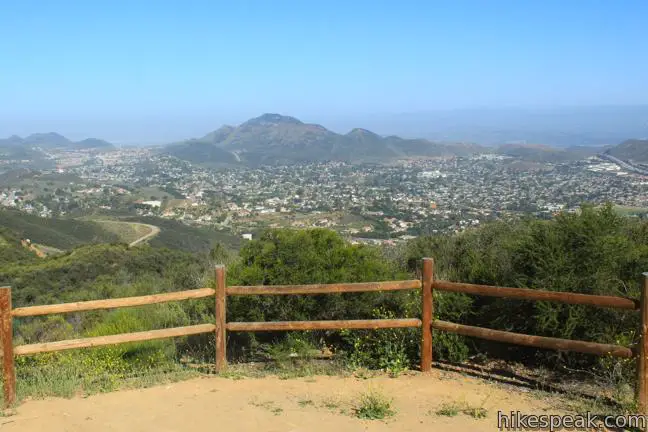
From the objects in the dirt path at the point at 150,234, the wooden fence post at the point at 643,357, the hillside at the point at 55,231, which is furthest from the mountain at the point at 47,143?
the wooden fence post at the point at 643,357

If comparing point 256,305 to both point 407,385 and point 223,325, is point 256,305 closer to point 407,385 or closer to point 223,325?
point 223,325

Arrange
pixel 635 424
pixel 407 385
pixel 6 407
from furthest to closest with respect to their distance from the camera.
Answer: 1. pixel 407 385
2. pixel 6 407
3. pixel 635 424

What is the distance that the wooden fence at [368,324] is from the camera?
5.45m

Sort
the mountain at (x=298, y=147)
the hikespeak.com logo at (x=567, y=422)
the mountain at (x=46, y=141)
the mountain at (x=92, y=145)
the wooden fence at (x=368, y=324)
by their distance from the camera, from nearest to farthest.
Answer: the hikespeak.com logo at (x=567, y=422) → the wooden fence at (x=368, y=324) → the mountain at (x=298, y=147) → the mountain at (x=92, y=145) → the mountain at (x=46, y=141)

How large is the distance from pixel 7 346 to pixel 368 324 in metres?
3.52

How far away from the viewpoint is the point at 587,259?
6.93 metres

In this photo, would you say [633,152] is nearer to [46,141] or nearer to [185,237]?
[185,237]

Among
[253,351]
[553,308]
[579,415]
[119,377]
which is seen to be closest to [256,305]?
[253,351]

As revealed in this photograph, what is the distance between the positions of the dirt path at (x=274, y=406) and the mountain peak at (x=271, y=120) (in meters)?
153

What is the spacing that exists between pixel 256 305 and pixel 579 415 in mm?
4019

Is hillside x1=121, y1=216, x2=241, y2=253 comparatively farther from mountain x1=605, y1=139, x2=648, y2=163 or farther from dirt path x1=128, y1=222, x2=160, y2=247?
mountain x1=605, y1=139, x2=648, y2=163

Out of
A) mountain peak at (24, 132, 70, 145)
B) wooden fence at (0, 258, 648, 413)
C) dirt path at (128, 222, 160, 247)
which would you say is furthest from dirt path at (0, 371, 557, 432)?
mountain peak at (24, 132, 70, 145)

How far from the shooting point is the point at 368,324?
6566 millimetres

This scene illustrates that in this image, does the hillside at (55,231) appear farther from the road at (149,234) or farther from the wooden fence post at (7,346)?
the wooden fence post at (7,346)
